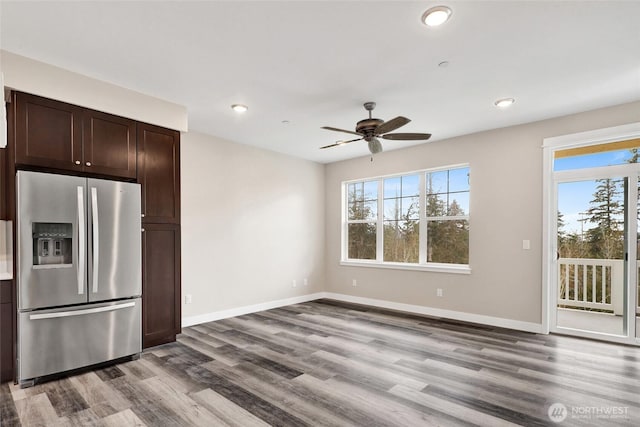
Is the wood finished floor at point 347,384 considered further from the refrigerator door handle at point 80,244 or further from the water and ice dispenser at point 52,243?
the water and ice dispenser at point 52,243

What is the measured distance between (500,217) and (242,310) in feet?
13.4

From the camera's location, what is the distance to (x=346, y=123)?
14.9 ft

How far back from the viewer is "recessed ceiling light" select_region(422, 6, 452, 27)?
2.25 metres

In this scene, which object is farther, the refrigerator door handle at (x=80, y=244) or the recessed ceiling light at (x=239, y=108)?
the recessed ceiling light at (x=239, y=108)

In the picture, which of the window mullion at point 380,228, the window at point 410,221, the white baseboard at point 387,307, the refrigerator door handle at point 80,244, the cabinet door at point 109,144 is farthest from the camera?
the window mullion at point 380,228

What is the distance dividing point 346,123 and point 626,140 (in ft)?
10.8

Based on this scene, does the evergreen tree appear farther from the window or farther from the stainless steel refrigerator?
the stainless steel refrigerator

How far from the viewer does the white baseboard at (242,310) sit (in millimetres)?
4750

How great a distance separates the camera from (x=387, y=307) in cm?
585

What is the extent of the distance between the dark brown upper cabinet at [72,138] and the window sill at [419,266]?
4077 millimetres

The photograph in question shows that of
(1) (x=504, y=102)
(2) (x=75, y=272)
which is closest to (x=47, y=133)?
(2) (x=75, y=272)

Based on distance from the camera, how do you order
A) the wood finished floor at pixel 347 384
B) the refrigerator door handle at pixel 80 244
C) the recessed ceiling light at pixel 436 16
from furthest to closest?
the refrigerator door handle at pixel 80 244 → the wood finished floor at pixel 347 384 → the recessed ceiling light at pixel 436 16

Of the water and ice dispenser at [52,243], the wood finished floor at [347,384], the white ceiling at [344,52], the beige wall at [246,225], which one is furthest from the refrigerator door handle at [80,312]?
the white ceiling at [344,52]

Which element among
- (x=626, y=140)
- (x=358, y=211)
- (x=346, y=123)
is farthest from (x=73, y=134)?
(x=626, y=140)
